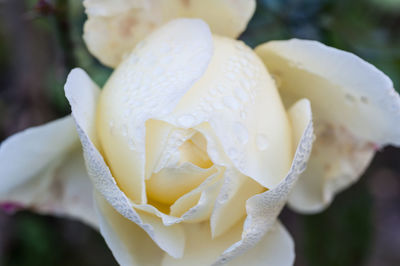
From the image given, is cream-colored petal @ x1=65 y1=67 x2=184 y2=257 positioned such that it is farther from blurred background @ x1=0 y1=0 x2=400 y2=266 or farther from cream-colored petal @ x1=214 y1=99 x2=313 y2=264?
blurred background @ x1=0 y1=0 x2=400 y2=266

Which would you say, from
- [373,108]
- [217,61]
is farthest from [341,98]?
[217,61]

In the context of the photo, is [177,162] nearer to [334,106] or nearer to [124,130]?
[124,130]

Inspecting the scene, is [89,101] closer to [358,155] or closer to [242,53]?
[242,53]

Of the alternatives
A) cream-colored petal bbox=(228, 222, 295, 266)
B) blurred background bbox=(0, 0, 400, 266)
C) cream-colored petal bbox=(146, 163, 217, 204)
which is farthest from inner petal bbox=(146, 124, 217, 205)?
blurred background bbox=(0, 0, 400, 266)

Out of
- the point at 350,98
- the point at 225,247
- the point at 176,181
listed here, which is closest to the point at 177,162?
the point at 176,181

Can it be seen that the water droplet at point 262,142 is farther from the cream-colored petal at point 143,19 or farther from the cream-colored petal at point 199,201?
the cream-colored petal at point 143,19

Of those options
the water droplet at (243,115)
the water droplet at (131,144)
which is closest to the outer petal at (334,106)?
the water droplet at (243,115)
